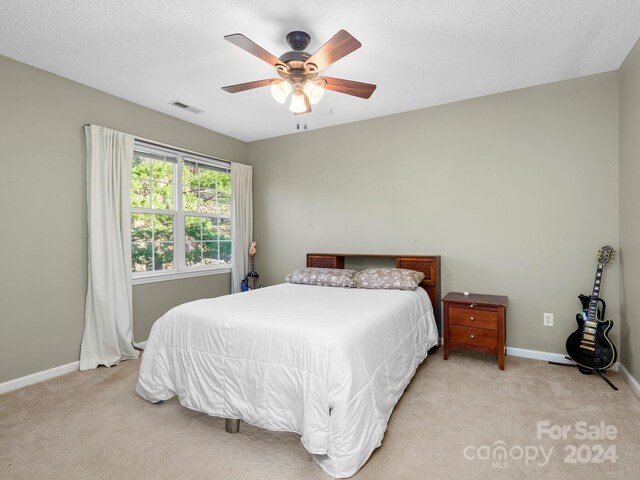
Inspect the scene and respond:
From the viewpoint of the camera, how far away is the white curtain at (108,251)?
3.06m

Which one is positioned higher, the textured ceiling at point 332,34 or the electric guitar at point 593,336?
the textured ceiling at point 332,34

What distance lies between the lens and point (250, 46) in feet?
6.20

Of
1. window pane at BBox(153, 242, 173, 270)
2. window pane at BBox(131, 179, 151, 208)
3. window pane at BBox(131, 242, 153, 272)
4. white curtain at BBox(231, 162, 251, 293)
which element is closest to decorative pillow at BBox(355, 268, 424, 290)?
white curtain at BBox(231, 162, 251, 293)

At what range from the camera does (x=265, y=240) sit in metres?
4.84

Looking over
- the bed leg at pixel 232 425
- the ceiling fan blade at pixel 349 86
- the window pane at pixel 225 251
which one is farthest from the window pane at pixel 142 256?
the ceiling fan blade at pixel 349 86

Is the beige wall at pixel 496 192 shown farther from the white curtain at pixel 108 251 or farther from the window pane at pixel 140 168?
the white curtain at pixel 108 251

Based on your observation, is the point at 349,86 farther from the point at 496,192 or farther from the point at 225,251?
the point at 225,251

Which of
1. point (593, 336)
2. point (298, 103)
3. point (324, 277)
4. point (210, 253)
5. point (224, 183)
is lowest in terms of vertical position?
point (593, 336)

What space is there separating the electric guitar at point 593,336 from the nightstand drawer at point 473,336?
0.63 metres

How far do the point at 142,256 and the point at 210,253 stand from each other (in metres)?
0.91

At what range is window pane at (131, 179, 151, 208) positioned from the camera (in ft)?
11.8

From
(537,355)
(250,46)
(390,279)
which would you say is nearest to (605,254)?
(537,355)

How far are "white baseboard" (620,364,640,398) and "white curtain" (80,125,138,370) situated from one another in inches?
163

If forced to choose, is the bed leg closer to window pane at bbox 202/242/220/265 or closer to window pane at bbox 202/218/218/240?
window pane at bbox 202/242/220/265
